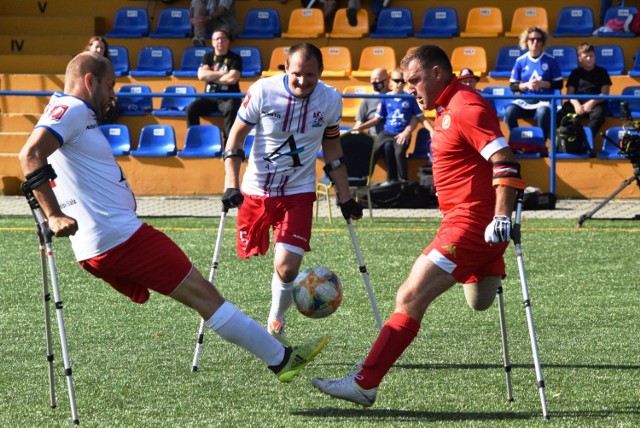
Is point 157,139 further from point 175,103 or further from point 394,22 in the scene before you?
point 394,22

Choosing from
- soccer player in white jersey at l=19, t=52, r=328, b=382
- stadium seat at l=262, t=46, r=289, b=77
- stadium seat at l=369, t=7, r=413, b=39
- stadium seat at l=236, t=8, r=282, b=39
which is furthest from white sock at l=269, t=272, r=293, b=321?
stadium seat at l=236, t=8, r=282, b=39

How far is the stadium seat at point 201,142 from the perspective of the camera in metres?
17.1

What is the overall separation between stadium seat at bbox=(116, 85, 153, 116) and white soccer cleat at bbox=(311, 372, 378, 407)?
39.7 feet

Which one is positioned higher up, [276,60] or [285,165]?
[285,165]

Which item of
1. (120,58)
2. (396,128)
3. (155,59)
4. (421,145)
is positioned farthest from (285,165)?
(120,58)

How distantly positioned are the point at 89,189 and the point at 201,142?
1124 cm

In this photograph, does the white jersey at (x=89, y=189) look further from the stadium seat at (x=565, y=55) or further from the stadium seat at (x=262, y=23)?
the stadium seat at (x=262, y=23)

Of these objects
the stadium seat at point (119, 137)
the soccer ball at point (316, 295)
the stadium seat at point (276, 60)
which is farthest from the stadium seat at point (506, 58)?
the soccer ball at point (316, 295)

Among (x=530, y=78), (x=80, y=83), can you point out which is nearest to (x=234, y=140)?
(x=80, y=83)

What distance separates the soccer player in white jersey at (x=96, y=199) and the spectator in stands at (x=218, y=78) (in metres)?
11.1

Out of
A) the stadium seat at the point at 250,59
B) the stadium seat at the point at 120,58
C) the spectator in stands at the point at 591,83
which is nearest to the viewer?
the spectator in stands at the point at 591,83

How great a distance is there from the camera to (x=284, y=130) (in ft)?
25.6

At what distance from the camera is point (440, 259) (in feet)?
20.4

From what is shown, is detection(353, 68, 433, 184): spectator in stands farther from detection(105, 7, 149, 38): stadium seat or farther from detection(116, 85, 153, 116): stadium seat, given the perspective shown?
detection(105, 7, 149, 38): stadium seat
